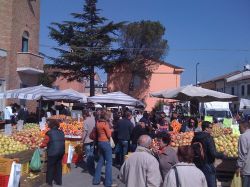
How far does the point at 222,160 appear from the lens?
1052 centimetres

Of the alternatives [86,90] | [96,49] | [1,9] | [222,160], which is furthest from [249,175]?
[86,90]

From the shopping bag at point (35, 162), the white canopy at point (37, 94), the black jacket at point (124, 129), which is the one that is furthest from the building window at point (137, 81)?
the shopping bag at point (35, 162)

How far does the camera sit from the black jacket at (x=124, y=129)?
551 inches

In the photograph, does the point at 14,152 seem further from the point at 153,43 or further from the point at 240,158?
the point at 153,43

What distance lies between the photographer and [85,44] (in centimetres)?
4256

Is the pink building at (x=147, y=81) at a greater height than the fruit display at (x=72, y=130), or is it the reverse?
the pink building at (x=147, y=81)

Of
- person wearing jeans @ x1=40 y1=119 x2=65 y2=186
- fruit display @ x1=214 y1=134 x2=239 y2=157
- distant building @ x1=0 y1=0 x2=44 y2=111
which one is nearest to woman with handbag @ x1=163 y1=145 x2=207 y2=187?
fruit display @ x1=214 y1=134 x2=239 y2=157

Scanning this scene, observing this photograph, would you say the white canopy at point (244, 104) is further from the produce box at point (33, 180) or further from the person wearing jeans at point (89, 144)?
the produce box at point (33, 180)

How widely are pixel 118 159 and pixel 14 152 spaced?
5342mm

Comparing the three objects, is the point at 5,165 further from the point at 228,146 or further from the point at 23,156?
the point at 228,146

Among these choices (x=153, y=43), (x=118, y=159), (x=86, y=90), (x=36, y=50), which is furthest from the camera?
(x=86, y=90)

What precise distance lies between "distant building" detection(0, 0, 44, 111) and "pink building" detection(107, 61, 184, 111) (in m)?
24.5

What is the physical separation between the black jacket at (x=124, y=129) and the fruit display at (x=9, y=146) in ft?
12.1

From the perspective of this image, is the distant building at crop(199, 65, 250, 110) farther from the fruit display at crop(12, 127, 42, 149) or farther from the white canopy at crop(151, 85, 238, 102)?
the fruit display at crop(12, 127, 42, 149)
